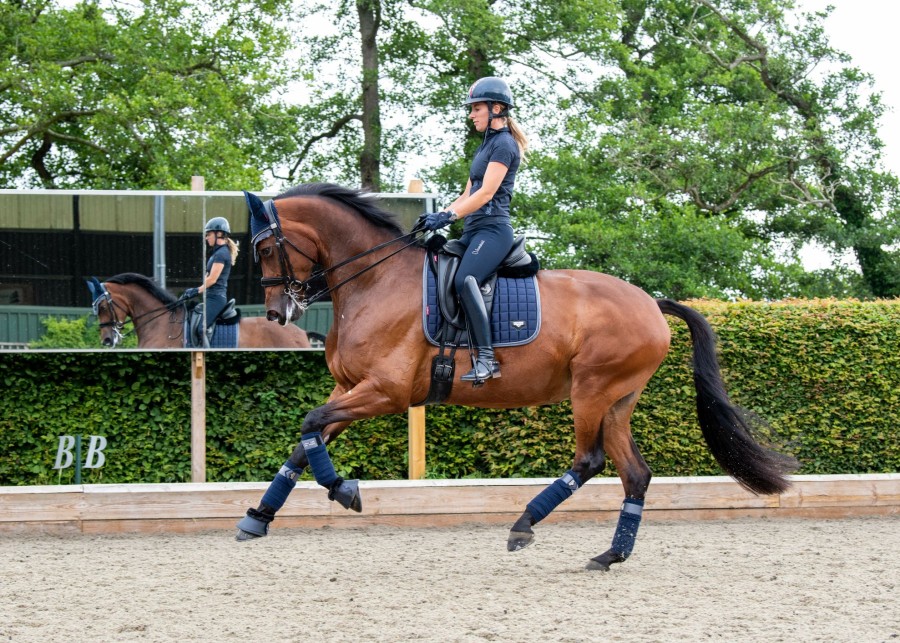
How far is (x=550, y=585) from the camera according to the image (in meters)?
5.54

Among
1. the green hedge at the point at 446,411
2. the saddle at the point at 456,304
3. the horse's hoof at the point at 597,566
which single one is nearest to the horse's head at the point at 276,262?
the saddle at the point at 456,304

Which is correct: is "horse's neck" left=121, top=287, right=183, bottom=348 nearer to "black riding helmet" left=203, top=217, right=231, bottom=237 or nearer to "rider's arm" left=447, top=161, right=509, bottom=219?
"black riding helmet" left=203, top=217, right=231, bottom=237

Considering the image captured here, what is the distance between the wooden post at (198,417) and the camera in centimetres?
799

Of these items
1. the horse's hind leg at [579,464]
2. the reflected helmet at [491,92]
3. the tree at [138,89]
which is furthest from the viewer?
the tree at [138,89]

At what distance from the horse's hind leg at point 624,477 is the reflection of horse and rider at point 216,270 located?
3.32 metres

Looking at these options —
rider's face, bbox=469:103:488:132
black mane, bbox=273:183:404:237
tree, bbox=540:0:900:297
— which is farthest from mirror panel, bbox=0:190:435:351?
tree, bbox=540:0:900:297

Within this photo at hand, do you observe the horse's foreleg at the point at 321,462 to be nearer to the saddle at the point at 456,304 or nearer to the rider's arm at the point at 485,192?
the saddle at the point at 456,304

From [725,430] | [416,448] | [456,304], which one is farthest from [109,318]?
[725,430]

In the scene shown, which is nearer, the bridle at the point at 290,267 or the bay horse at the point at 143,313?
the bridle at the point at 290,267

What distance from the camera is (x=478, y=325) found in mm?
5742

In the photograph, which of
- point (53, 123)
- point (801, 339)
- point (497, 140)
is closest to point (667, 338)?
point (497, 140)

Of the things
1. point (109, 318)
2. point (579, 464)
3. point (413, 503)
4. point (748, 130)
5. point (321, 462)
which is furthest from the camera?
point (748, 130)

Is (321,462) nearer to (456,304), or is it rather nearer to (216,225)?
(456,304)

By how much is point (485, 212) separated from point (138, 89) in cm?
1043
